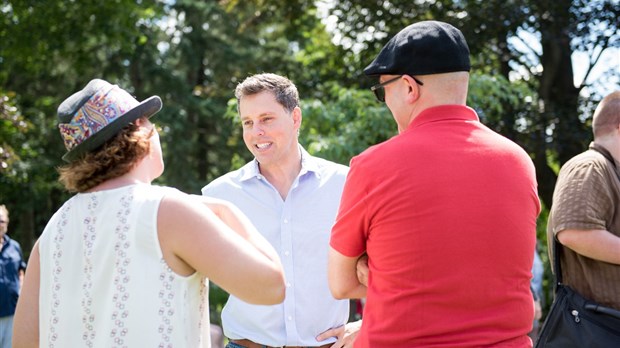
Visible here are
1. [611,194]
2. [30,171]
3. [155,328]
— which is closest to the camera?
[155,328]

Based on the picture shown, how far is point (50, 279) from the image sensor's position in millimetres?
2498

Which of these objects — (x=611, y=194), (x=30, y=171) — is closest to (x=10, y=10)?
(x=30, y=171)

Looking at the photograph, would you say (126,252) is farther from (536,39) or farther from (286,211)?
(536,39)

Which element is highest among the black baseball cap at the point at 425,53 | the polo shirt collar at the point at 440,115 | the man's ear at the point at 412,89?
the black baseball cap at the point at 425,53

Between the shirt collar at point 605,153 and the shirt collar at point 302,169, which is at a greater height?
the shirt collar at point 605,153

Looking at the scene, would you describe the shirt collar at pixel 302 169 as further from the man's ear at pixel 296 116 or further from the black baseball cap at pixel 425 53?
the black baseball cap at pixel 425 53

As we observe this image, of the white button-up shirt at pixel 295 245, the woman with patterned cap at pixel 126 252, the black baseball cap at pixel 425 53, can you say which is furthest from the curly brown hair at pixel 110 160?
the white button-up shirt at pixel 295 245

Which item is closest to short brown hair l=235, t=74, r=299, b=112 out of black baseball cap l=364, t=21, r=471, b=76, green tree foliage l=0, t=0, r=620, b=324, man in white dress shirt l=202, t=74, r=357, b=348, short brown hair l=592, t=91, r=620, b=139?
man in white dress shirt l=202, t=74, r=357, b=348

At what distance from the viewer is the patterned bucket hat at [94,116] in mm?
2461

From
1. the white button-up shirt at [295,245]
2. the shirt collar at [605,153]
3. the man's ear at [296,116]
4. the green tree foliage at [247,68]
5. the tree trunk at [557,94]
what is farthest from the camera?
the tree trunk at [557,94]

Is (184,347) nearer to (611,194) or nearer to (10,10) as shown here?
(611,194)

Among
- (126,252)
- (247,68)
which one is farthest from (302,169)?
(247,68)

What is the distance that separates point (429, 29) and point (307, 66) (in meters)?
14.0

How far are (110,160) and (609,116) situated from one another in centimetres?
275
